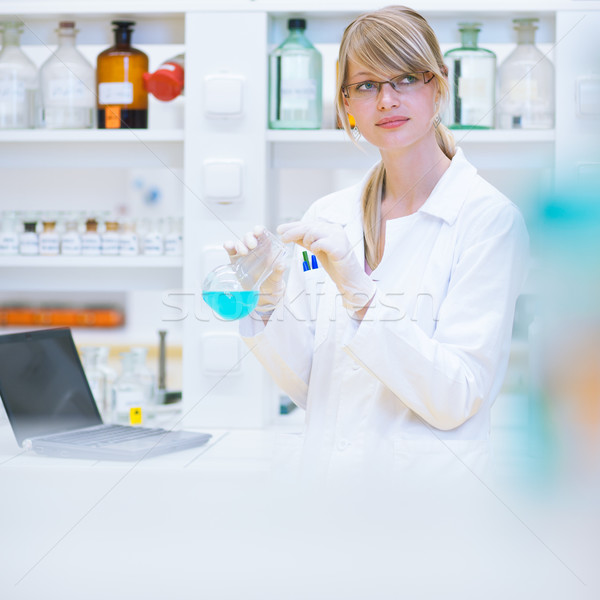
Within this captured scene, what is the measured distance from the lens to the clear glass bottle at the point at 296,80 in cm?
164

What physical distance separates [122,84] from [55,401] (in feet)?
2.30

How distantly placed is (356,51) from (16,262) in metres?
1.03

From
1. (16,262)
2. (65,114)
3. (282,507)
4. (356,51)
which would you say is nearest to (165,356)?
(16,262)

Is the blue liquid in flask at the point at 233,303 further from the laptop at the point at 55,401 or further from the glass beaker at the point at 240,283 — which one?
the laptop at the point at 55,401

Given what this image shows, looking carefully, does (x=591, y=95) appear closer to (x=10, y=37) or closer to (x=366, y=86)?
(x=366, y=86)

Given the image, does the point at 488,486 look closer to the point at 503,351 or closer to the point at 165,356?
the point at 503,351

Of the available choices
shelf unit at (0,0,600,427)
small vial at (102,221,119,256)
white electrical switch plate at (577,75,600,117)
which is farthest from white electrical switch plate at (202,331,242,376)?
white electrical switch plate at (577,75,600,117)

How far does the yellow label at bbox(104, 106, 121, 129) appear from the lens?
1.70 meters

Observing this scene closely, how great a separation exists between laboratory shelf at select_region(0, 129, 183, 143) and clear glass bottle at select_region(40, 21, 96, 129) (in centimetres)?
3

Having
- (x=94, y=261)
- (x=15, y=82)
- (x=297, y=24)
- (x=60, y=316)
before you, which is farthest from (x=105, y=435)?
(x=60, y=316)

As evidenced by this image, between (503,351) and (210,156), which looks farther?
(210,156)

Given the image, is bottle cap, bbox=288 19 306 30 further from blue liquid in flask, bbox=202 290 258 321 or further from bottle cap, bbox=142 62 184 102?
blue liquid in flask, bbox=202 290 258 321

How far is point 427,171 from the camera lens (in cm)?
115

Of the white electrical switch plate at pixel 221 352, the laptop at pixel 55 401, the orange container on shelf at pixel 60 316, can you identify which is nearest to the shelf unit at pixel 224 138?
the white electrical switch plate at pixel 221 352
